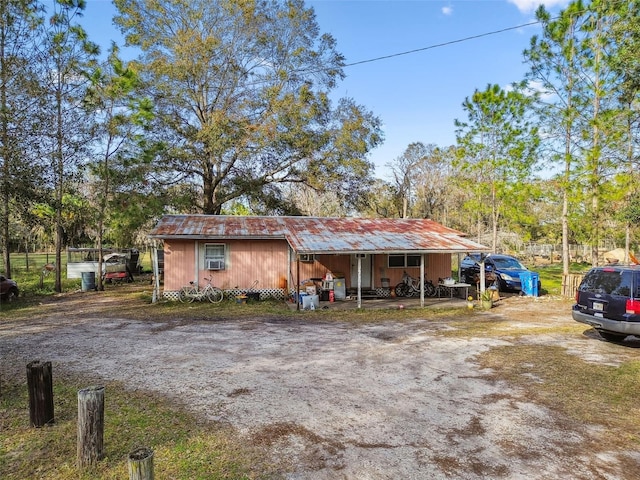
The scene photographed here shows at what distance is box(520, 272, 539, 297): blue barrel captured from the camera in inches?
659

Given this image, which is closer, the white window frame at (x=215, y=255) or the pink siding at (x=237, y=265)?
the pink siding at (x=237, y=265)

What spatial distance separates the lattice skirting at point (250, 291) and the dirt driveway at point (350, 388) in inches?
138

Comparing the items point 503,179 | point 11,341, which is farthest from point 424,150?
point 11,341

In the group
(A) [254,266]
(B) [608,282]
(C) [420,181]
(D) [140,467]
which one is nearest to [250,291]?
(A) [254,266]

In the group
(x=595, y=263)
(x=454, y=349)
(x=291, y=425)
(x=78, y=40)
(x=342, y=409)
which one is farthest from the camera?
(x=595, y=263)

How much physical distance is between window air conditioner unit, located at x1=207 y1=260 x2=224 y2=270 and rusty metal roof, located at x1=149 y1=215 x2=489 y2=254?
3.40 ft

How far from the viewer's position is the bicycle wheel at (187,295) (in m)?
15.0

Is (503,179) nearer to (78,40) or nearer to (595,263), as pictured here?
(595,263)

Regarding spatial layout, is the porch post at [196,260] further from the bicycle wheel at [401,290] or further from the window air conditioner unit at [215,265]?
the bicycle wheel at [401,290]

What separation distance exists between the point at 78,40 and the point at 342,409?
18823mm

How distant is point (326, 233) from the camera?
15961 mm

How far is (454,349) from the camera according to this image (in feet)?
28.8

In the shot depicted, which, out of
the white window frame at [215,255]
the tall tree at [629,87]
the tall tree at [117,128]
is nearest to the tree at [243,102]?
the tall tree at [117,128]

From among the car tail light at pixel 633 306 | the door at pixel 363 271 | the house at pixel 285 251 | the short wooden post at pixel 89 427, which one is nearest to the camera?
the short wooden post at pixel 89 427
